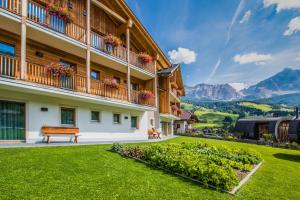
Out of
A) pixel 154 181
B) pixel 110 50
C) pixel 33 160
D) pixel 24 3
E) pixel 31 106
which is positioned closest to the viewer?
pixel 154 181

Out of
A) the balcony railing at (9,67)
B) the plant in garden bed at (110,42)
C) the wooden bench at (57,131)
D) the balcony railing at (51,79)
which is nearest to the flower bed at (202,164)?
the wooden bench at (57,131)

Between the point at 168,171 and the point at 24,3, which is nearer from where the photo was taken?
the point at 168,171

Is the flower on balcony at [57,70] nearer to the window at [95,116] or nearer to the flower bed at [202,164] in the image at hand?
the window at [95,116]

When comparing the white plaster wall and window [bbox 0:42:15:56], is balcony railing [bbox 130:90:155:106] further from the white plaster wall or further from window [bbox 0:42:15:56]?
window [bbox 0:42:15:56]

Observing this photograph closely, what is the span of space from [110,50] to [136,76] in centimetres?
526

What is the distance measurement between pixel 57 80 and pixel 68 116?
288cm

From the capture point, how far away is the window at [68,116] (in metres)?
13.8

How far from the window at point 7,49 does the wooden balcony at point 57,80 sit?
1.52 metres

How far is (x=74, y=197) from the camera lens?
4.88m

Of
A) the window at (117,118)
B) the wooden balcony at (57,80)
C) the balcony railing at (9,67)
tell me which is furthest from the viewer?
the window at (117,118)

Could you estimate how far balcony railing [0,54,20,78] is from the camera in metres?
10.2

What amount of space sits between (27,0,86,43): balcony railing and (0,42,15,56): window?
2.03 metres

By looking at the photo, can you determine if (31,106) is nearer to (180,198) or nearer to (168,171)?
(168,171)

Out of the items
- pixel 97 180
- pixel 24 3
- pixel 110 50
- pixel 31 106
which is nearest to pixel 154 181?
pixel 97 180
